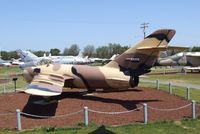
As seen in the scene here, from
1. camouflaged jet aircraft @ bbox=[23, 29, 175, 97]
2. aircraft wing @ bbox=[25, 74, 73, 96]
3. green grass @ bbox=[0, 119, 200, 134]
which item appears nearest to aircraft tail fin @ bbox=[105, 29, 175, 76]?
camouflaged jet aircraft @ bbox=[23, 29, 175, 97]

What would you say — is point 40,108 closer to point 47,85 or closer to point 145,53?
point 47,85

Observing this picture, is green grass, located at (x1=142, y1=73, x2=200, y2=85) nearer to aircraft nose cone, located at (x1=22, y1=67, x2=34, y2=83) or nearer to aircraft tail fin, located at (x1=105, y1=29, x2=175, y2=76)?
aircraft tail fin, located at (x1=105, y1=29, x2=175, y2=76)

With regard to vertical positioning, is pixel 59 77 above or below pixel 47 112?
above

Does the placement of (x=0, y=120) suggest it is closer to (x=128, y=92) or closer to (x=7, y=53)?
(x=128, y=92)

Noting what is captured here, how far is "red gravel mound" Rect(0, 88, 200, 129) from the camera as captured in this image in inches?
624

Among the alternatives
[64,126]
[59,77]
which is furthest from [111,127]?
[59,77]

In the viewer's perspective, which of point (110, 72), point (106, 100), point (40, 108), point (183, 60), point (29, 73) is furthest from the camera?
point (183, 60)

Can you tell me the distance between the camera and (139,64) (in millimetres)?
20594

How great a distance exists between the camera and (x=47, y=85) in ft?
66.7

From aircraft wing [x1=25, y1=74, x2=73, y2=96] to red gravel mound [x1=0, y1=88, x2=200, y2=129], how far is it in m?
0.86

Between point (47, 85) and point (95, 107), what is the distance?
3131 mm

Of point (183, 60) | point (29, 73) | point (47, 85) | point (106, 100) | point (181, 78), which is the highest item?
point (29, 73)

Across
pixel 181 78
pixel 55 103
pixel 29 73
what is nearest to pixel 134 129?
pixel 55 103

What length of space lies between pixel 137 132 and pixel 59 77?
33.3 ft
